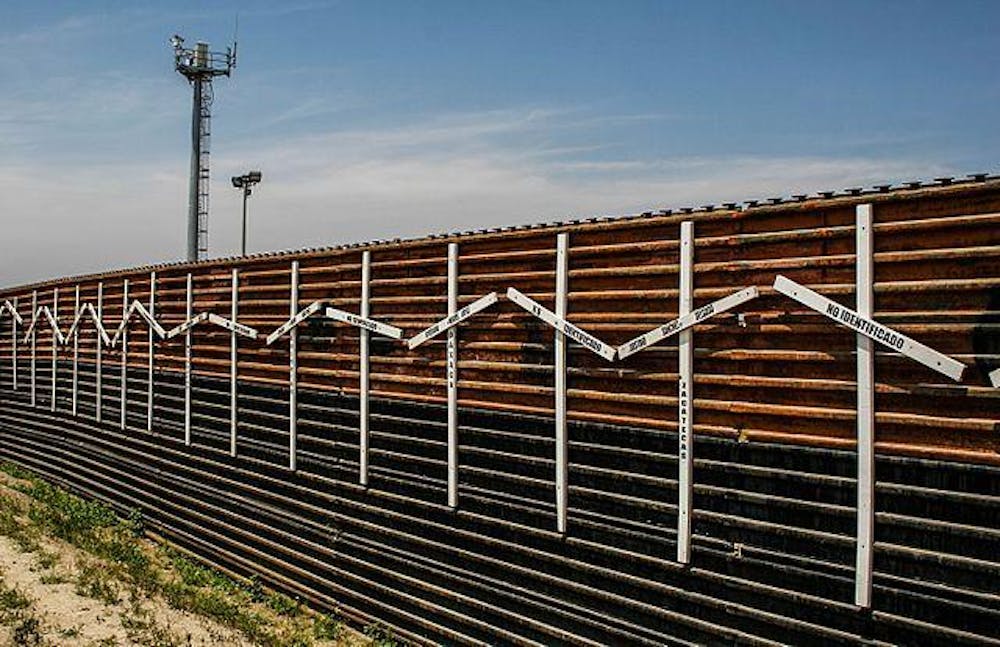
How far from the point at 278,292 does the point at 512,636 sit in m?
6.16

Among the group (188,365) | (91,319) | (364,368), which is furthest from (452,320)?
(91,319)

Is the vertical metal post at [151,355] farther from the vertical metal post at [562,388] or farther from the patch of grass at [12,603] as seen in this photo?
the vertical metal post at [562,388]

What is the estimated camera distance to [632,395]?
26.1ft

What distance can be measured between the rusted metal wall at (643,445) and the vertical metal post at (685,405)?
96mm

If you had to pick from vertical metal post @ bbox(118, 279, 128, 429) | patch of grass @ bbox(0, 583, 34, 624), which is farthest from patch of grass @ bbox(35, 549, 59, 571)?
vertical metal post @ bbox(118, 279, 128, 429)

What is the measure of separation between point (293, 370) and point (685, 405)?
21.2ft

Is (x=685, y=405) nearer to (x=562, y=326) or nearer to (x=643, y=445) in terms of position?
(x=643, y=445)

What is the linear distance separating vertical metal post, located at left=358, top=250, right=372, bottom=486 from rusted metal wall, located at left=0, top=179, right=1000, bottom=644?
0.16 meters

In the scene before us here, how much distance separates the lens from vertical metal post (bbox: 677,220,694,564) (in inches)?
295

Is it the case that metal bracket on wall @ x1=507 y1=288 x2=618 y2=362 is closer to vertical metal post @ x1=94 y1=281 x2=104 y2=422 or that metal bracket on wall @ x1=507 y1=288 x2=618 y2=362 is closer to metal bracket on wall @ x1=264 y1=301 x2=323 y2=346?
metal bracket on wall @ x1=264 y1=301 x2=323 y2=346

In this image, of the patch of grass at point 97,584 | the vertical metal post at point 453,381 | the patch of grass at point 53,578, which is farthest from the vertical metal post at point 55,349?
the vertical metal post at point 453,381

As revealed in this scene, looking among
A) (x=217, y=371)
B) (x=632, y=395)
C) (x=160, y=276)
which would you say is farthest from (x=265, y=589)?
(x=632, y=395)

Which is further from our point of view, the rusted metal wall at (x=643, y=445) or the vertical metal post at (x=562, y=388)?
the vertical metal post at (x=562, y=388)

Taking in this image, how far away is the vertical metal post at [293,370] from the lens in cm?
1187
